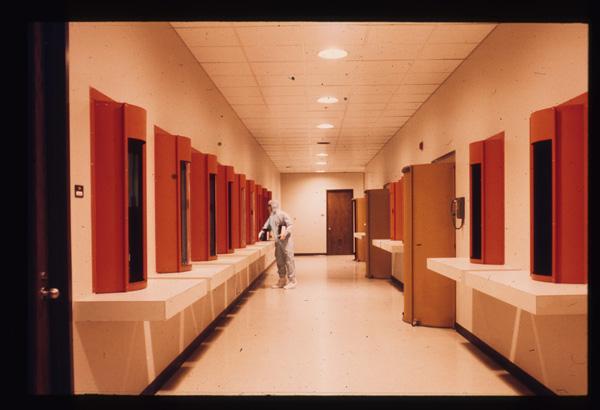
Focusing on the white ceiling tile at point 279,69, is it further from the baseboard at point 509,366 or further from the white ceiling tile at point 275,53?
the baseboard at point 509,366

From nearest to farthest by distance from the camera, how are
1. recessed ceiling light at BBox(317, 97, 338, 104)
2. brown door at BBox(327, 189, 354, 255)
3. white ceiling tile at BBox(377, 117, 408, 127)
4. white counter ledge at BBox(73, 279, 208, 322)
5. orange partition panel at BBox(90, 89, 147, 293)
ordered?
white counter ledge at BBox(73, 279, 208, 322) < orange partition panel at BBox(90, 89, 147, 293) < recessed ceiling light at BBox(317, 97, 338, 104) < white ceiling tile at BBox(377, 117, 408, 127) < brown door at BBox(327, 189, 354, 255)

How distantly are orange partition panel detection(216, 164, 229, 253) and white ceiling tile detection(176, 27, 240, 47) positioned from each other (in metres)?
1.37

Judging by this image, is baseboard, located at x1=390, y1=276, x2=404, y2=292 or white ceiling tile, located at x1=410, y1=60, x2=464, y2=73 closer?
white ceiling tile, located at x1=410, y1=60, x2=464, y2=73

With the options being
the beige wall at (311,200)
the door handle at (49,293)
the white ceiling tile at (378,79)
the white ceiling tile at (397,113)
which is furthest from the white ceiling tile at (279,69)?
the beige wall at (311,200)

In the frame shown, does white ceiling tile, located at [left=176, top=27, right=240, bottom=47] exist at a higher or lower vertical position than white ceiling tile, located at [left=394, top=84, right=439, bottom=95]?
higher

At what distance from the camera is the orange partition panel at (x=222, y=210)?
4.85 metres

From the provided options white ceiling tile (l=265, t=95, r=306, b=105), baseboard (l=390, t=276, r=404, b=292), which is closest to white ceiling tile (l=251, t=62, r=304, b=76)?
white ceiling tile (l=265, t=95, r=306, b=105)

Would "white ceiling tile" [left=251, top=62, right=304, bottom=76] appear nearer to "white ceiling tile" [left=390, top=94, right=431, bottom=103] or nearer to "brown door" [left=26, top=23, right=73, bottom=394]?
"white ceiling tile" [left=390, top=94, right=431, bottom=103]

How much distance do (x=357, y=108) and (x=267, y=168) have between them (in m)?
5.00

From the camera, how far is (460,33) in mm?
4039

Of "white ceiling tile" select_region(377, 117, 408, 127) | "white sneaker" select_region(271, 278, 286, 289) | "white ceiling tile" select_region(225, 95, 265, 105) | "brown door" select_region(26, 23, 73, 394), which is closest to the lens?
"brown door" select_region(26, 23, 73, 394)

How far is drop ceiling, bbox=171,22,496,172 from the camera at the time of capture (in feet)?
13.0

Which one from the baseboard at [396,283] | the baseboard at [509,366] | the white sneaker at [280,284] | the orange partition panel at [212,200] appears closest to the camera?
the baseboard at [509,366]

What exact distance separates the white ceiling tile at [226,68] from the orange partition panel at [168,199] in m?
1.67
